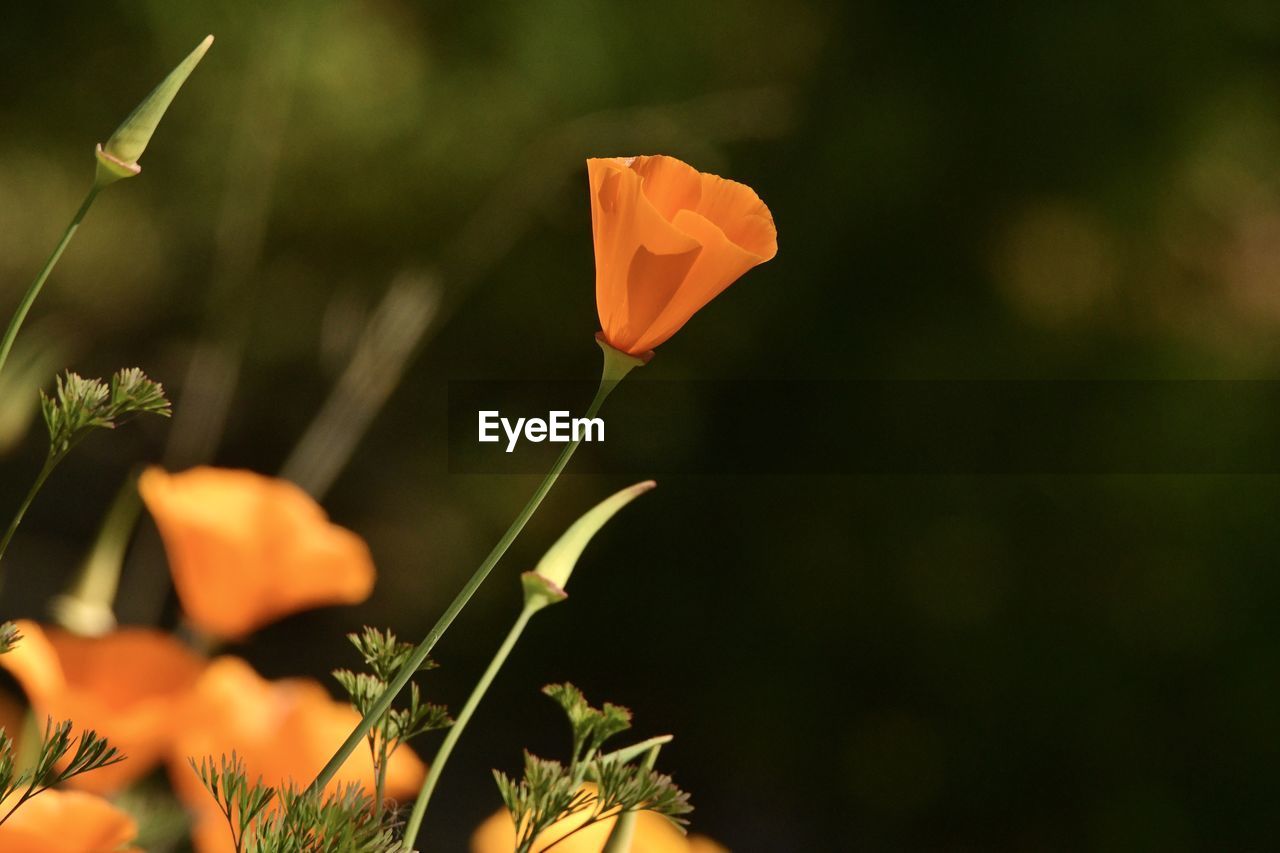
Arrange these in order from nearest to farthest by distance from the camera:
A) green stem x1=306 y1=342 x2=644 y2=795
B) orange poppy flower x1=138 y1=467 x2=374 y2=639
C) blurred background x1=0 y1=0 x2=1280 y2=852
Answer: green stem x1=306 y1=342 x2=644 y2=795 → orange poppy flower x1=138 y1=467 x2=374 y2=639 → blurred background x1=0 y1=0 x2=1280 y2=852

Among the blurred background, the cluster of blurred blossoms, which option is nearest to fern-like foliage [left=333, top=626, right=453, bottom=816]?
the cluster of blurred blossoms

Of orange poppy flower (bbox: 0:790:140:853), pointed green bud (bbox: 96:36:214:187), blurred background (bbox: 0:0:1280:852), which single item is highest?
blurred background (bbox: 0:0:1280:852)

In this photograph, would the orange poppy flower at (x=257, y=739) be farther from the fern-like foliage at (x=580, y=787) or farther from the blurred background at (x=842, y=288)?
the blurred background at (x=842, y=288)

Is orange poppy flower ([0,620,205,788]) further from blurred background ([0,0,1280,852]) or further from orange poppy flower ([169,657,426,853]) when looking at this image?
blurred background ([0,0,1280,852])

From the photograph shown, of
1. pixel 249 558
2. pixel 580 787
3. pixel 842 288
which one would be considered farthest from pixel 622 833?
pixel 842 288

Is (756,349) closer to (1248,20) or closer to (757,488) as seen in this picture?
(757,488)

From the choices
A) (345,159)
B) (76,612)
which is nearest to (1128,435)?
(345,159)
